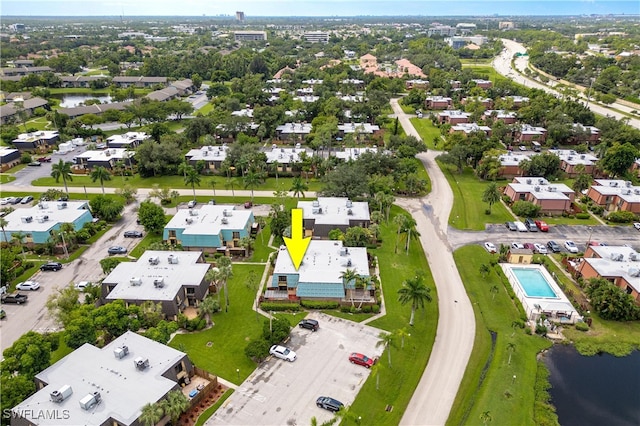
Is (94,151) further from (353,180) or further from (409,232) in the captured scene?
→ (409,232)

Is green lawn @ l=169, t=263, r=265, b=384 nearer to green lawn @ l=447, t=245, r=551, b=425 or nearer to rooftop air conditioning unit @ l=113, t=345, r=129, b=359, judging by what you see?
rooftop air conditioning unit @ l=113, t=345, r=129, b=359

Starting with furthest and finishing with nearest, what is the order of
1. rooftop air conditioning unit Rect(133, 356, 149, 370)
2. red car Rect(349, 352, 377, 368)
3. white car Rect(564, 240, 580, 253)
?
white car Rect(564, 240, 580, 253) < red car Rect(349, 352, 377, 368) < rooftop air conditioning unit Rect(133, 356, 149, 370)

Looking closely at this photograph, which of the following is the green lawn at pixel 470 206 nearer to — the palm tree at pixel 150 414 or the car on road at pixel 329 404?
the car on road at pixel 329 404

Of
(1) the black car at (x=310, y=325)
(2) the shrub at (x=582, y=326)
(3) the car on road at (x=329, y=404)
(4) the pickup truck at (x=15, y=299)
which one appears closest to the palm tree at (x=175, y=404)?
(3) the car on road at (x=329, y=404)

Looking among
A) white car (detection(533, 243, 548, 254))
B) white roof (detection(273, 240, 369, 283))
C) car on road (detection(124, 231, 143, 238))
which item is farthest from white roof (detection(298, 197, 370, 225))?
car on road (detection(124, 231, 143, 238))

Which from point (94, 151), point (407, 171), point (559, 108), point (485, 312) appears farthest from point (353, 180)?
point (559, 108)

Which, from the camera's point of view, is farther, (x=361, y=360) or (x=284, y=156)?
(x=284, y=156)

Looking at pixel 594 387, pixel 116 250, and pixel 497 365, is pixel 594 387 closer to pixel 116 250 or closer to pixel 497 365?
pixel 497 365

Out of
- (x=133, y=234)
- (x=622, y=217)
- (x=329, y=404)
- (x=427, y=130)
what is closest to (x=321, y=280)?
(x=329, y=404)
